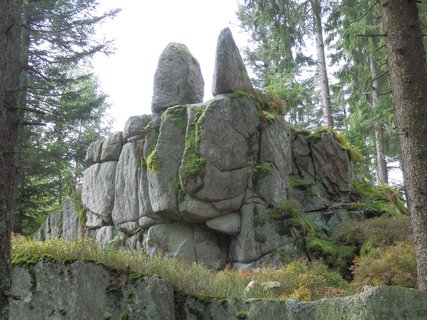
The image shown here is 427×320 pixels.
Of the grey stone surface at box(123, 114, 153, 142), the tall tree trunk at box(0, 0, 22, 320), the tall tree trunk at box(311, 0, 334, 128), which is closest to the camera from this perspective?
the tall tree trunk at box(0, 0, 22, 320)

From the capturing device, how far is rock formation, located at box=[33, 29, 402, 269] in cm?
1184

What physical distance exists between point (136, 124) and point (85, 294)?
26.0 feet

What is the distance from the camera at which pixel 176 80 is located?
14.5 meters

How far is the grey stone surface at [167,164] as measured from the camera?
12.2 metres

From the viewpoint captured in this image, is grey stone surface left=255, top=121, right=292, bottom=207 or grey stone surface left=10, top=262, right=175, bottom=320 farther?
grey stone surface left=255, top=121, right=292, bottom=207

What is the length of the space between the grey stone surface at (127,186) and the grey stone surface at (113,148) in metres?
0.54

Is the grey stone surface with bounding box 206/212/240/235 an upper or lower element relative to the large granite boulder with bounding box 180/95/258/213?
lower

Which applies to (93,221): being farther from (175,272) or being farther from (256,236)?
(175,272)

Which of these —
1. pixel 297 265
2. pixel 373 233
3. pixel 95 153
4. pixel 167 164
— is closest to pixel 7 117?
pixel 297 265

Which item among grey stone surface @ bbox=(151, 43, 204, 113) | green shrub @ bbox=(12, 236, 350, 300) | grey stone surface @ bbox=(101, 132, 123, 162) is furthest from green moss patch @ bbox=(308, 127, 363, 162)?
green shrub @ bbox=(12, 236, 350, 300)

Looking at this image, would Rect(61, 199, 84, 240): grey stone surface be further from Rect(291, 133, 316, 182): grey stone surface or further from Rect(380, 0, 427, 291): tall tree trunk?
Rect(380, 0, 427, 291): tall tree trunk

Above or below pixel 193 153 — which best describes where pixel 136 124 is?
above

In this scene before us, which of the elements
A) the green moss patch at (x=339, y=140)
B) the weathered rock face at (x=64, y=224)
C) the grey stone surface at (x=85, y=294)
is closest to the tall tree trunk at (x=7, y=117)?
the grey stone surface at (x=85, y=294)

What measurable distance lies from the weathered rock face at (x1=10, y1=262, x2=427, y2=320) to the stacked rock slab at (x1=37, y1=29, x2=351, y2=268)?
16.8ft
